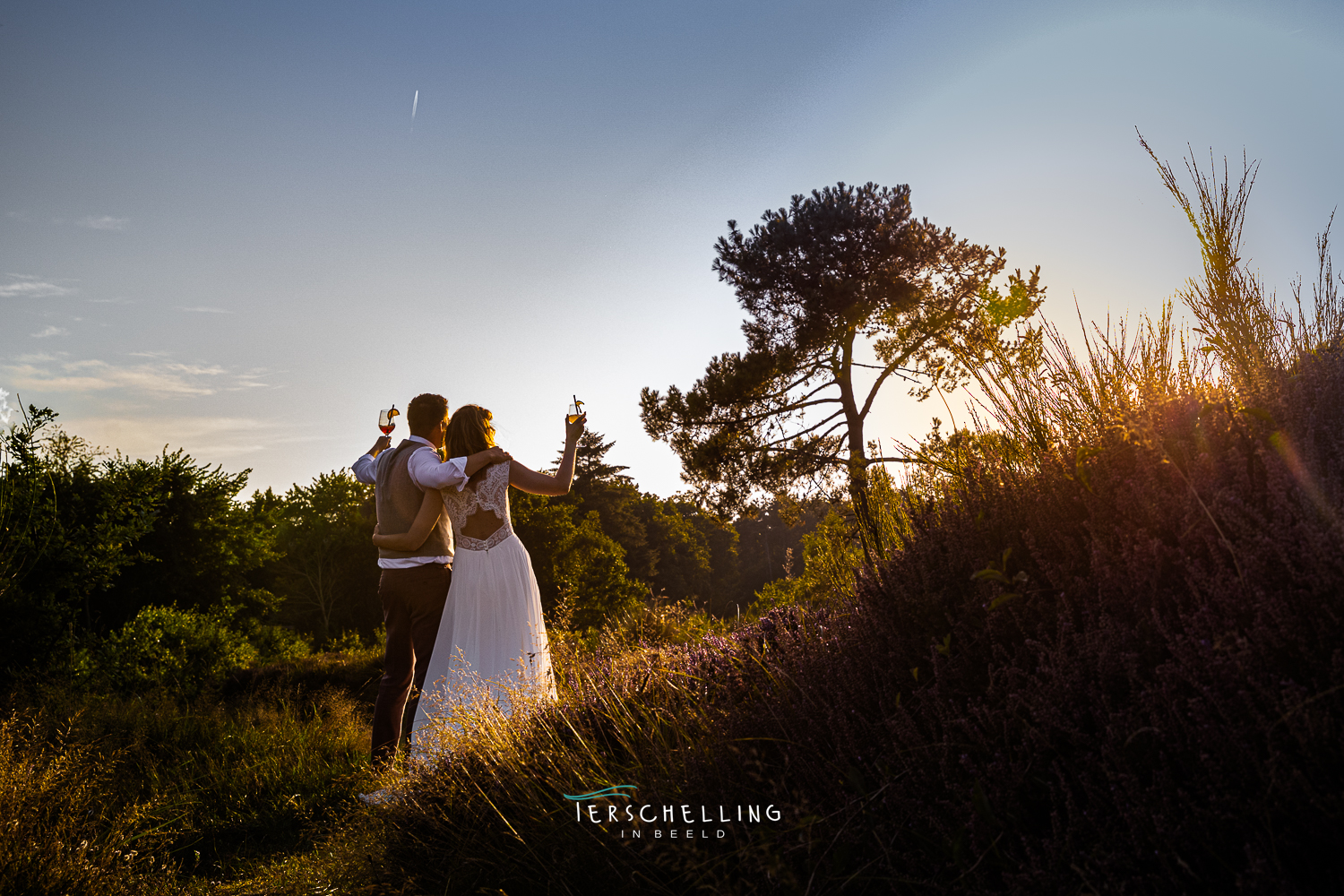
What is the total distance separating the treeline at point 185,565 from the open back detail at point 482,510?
61 centimetres

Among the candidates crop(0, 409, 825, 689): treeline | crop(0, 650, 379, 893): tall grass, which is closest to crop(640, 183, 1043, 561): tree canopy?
crop(0, 409, 825, 689): treeline

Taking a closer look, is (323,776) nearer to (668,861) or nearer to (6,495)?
(668,861)

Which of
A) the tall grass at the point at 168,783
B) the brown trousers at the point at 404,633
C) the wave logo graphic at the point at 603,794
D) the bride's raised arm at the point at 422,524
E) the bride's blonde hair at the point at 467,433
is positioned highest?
the bride's blonde hair at the point at 467,433

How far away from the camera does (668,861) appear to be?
69.4 inches

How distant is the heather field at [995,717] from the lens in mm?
1271

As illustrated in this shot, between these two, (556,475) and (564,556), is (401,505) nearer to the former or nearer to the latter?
(556,475)

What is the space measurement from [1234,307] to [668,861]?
3918 mm

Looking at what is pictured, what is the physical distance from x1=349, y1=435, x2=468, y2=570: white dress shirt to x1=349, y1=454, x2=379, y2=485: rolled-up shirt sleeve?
6 centimetres

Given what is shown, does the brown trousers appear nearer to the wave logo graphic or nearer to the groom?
the groom

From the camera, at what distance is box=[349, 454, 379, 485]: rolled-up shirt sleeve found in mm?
4547

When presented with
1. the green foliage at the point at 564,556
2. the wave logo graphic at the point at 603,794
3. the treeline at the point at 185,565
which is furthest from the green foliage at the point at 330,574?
the wave logo graphic at the point at 603,794

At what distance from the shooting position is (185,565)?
46.4 ft

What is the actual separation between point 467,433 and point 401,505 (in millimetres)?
587

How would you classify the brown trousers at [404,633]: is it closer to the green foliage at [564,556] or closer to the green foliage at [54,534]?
the green foliage at [54,534]
